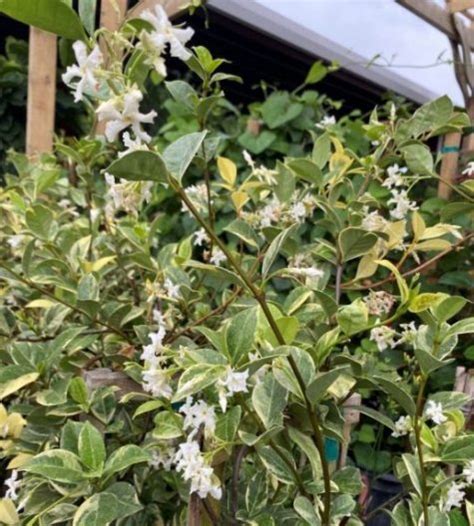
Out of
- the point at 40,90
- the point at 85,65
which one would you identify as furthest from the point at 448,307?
the point at 40,90

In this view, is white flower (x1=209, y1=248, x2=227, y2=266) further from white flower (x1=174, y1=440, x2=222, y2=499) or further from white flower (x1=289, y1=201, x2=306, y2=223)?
white flower (x1=174, y1=440, x2=222, y2=499)

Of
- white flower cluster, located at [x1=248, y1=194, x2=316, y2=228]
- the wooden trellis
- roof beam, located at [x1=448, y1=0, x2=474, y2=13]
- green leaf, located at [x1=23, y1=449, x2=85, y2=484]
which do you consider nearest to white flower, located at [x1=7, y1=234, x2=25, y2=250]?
white flower cluster, located at [x1=248, y1=194, x2=316, y2=228]

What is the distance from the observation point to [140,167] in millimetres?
504

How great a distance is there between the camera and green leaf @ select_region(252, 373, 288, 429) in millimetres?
664

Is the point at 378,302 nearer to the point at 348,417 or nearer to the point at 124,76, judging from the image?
the point at 348,417

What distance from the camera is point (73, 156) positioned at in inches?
44.9

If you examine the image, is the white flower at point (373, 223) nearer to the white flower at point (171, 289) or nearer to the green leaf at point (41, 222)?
the white flower at point (171, 289)

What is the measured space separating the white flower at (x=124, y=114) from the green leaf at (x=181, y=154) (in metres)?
0.04

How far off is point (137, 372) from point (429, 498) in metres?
0.43

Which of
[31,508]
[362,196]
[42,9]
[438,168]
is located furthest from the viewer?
[438,168]

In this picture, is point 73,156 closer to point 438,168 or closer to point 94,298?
point 94,298

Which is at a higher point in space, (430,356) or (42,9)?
(42,9)

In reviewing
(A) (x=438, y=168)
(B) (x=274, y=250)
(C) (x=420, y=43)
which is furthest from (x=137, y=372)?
(C) (x=420, y=43)

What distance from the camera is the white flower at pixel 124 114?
0.52 meters
